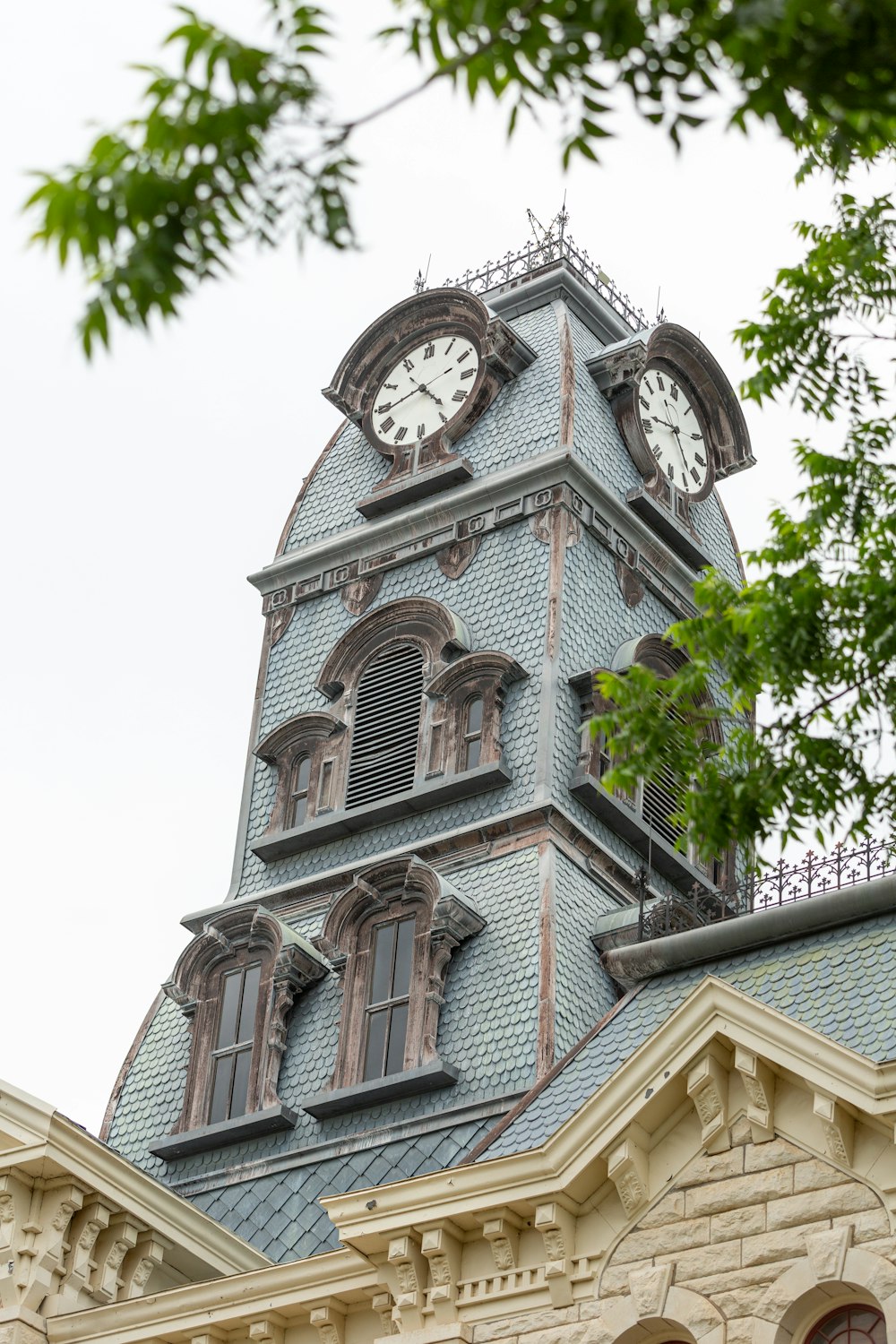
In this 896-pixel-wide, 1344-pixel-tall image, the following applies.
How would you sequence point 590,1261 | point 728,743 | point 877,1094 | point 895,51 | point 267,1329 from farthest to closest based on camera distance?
point 267,1329 < point 590,1261 < point 877,1094 < point 728,743 < point 895,51

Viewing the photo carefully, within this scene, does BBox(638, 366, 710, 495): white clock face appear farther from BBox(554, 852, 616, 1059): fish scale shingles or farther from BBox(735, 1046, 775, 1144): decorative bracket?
BBox(735, 1046, 775, 1144): decorative bracket

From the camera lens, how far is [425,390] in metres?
35.6

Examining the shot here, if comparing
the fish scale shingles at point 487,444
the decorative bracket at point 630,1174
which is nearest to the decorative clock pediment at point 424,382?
the fish scale shingles at point 487,444

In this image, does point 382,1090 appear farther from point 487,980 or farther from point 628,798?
point 628,798

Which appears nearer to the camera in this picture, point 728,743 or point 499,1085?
point 728,743

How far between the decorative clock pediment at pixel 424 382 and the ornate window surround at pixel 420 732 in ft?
8.16

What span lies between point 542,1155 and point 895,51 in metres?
10.9

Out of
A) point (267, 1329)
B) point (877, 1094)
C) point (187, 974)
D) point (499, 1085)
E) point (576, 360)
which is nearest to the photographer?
point (877, 1094)

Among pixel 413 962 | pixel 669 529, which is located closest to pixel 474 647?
pixel 669 529

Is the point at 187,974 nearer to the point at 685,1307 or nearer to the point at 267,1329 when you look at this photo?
the point at 267,1329

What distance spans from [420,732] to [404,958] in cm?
400

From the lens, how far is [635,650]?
A: 31.7 meters

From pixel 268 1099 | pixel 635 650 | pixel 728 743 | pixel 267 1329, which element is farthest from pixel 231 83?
pixel 635 650

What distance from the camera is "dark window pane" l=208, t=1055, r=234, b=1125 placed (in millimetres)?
29281
